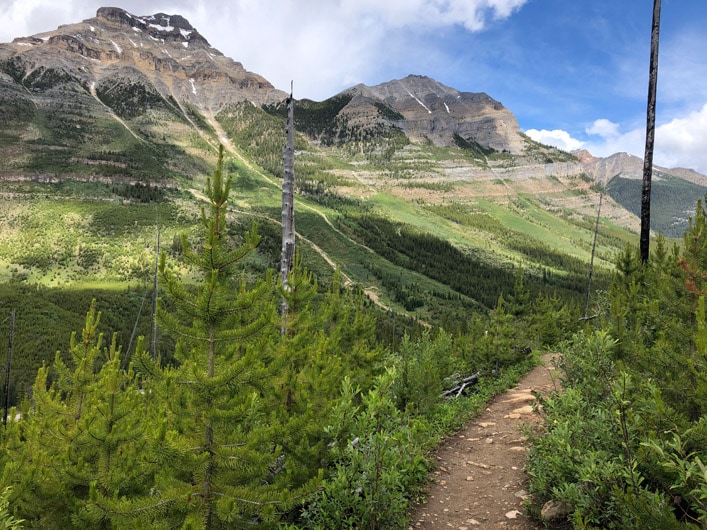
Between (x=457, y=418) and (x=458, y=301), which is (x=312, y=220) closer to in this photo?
(x=458, y=301)

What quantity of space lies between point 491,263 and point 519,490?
159192mm

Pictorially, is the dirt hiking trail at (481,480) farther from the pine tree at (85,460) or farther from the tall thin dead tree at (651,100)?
the tall thin dead tree at (651,100)

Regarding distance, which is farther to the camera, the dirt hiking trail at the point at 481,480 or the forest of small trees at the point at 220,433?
the dirt hiking trail at the point at 481,480

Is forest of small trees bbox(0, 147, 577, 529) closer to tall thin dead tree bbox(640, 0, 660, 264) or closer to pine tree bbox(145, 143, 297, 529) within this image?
pine tree bbox(145, 143, 297, 529)

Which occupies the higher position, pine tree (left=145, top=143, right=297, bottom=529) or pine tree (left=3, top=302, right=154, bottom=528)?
pine tree (left=145, top=143, right=297, bottom=529)

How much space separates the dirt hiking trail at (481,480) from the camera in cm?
587

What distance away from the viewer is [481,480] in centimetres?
733

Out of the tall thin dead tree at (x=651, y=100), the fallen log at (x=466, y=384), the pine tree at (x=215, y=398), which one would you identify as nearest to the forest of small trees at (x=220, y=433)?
the pine tree at (x=215, y=398)

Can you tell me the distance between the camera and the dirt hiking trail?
587cm

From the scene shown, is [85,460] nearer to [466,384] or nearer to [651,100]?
[466,384]

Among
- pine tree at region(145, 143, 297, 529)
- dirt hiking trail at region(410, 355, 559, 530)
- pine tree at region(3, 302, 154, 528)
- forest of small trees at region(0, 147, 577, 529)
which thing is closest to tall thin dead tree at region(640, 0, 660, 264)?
dirt hiking trail at region(410, 355, 559, 530)

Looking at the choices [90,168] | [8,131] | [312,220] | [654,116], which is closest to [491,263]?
[312,220]

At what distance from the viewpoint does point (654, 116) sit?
12.6 m

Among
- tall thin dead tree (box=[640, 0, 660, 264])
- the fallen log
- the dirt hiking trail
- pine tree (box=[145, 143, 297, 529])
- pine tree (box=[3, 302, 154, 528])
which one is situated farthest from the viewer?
the fallen log
